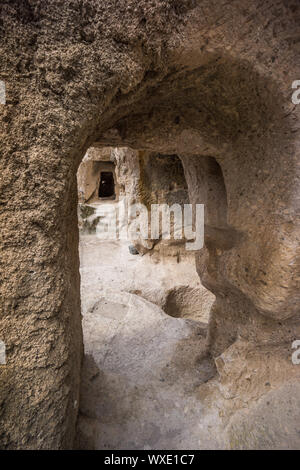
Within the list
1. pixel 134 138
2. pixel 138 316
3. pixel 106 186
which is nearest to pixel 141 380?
pixel 138 316

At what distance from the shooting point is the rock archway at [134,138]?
2.09ft

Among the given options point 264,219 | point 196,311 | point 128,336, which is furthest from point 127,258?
point 264,219

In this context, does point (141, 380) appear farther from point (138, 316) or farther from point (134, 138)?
point (134, 138)

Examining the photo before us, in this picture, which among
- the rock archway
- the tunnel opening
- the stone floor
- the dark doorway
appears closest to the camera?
the rock archway

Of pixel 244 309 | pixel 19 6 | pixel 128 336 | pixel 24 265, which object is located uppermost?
pixel 19 6

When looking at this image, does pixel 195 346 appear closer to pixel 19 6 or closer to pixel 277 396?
pixel 277 396

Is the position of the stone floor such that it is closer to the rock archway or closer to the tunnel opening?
the tunnel opening

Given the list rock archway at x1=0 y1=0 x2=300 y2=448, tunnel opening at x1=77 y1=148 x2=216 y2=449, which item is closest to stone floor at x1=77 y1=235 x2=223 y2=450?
tunnel opening at x1=77 y1=148 x2=216 y2=449

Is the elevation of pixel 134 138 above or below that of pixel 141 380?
above

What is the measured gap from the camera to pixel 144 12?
2.31 ft

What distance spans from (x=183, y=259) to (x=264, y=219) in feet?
8.69

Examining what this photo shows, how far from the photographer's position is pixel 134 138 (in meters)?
1.13

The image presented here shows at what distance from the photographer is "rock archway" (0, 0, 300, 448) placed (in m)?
0.64

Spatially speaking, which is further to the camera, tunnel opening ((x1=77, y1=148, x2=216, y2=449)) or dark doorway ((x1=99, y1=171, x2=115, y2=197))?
dark doorway ((x1=99, y1=171, x2=115, y2=197))
